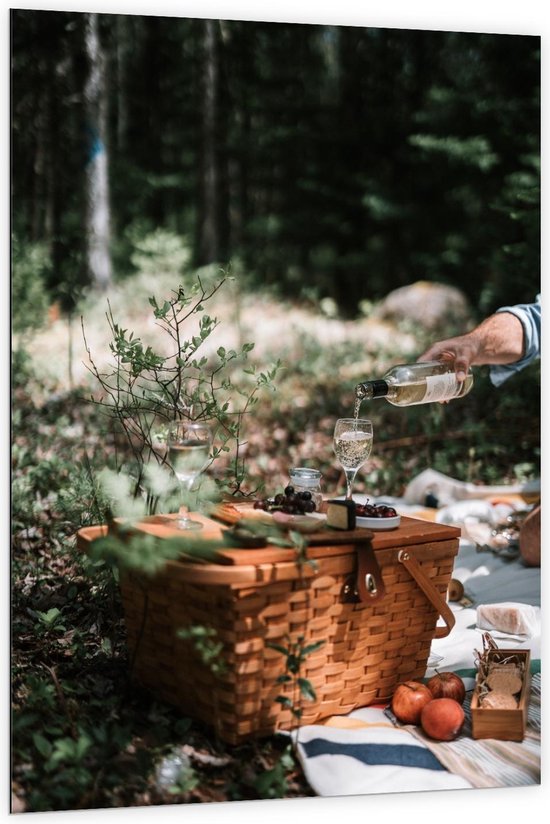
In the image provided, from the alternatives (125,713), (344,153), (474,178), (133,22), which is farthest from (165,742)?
(133,22)

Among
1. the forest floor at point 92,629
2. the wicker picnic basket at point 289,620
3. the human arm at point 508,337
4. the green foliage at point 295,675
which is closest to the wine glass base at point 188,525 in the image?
the wicker picnic basket at point 289,620

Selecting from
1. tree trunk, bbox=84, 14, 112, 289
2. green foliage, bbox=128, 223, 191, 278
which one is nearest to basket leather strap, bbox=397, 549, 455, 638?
tree trunk, bbox=84, 14, 112, 289

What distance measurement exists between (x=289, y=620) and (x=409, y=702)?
1.27 feet

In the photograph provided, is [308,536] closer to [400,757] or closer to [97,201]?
[400,757]

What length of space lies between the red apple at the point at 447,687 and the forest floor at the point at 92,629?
1.21 ft

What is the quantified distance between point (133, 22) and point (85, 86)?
355cm

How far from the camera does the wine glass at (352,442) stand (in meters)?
1.99

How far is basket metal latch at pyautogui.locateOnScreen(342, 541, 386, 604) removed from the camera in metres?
1.79

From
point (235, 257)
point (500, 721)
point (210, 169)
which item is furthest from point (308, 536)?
point (210, 169)

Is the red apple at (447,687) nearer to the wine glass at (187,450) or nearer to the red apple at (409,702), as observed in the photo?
the red apple at (409,702)

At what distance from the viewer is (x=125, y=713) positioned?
190 centimetres

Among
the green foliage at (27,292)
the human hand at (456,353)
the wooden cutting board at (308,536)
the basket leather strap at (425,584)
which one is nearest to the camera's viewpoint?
the wooden cutting board at (308,536)

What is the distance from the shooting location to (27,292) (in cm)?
550

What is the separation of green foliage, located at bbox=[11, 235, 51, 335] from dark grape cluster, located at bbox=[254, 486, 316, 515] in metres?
3.44
